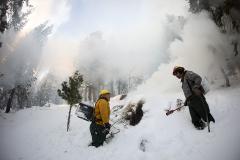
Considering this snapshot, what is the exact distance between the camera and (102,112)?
8430mm

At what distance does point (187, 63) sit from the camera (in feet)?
46.8

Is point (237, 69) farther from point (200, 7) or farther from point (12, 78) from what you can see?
point (12, 78)

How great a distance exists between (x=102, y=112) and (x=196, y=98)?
337 centimetres

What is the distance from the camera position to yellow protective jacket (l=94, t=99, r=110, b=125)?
27.7ft

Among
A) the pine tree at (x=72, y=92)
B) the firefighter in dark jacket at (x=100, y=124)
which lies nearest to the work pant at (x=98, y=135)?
the firefighter in dark jacket at (x=100, y=124)

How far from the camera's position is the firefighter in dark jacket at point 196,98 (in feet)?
21.7

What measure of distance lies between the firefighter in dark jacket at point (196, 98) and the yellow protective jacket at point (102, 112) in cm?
290

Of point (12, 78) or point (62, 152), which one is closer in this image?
point (62, 152)

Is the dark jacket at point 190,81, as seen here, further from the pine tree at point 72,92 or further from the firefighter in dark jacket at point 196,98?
A: the pine tree at point 72,92

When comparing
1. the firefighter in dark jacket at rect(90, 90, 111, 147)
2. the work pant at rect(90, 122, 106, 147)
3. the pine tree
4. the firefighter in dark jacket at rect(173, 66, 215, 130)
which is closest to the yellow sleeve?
the firefighter in dark jacket at rect(90, 90, 111, 147)

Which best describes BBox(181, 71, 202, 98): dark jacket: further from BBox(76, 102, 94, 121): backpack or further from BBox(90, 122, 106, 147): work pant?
BBox(76, 102, 94, 121): backpack

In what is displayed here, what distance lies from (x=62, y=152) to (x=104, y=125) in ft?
6.37

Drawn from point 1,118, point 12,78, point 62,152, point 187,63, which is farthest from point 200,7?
point 12,78

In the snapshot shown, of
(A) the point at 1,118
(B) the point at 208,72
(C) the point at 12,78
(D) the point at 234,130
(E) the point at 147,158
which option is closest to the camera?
(D) the point at 234,130
